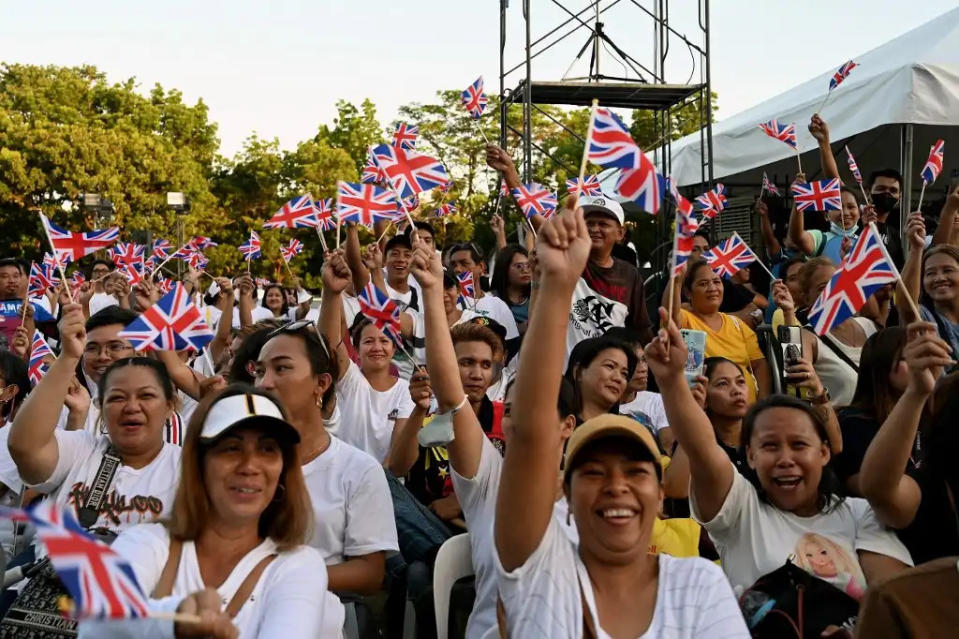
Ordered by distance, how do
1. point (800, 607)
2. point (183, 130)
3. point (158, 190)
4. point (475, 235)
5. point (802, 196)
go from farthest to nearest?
point (183, 130) → point (158, 190) → point (475, 235) → point (802, 196) → point (800, 607)

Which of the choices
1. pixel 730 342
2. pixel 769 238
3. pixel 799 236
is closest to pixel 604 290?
pixel 730 342

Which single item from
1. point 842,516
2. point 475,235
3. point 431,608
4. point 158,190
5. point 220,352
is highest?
point 158,190

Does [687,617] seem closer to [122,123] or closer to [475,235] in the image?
[475,235]

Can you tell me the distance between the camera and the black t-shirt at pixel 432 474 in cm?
462

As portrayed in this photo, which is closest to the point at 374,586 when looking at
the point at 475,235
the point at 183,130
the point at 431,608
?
the point at 431,608

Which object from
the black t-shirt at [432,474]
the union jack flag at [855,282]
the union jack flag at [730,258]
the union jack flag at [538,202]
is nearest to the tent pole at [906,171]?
the union jack flag at [730,258]

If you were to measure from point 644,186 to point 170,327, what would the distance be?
8.14ft

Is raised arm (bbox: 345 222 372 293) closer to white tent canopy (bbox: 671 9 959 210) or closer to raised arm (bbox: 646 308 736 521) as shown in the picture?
raised arm (bbox: 646 308 736 521)

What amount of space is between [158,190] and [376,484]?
3330 centimetres

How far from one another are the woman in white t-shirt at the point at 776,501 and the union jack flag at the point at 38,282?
6.46 m

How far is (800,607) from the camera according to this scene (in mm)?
3008

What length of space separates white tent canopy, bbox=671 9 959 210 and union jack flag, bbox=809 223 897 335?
13.8 feet

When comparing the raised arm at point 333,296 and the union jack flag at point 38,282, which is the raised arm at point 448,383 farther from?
the union jack flag at point 38,282

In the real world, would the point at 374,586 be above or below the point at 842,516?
below
